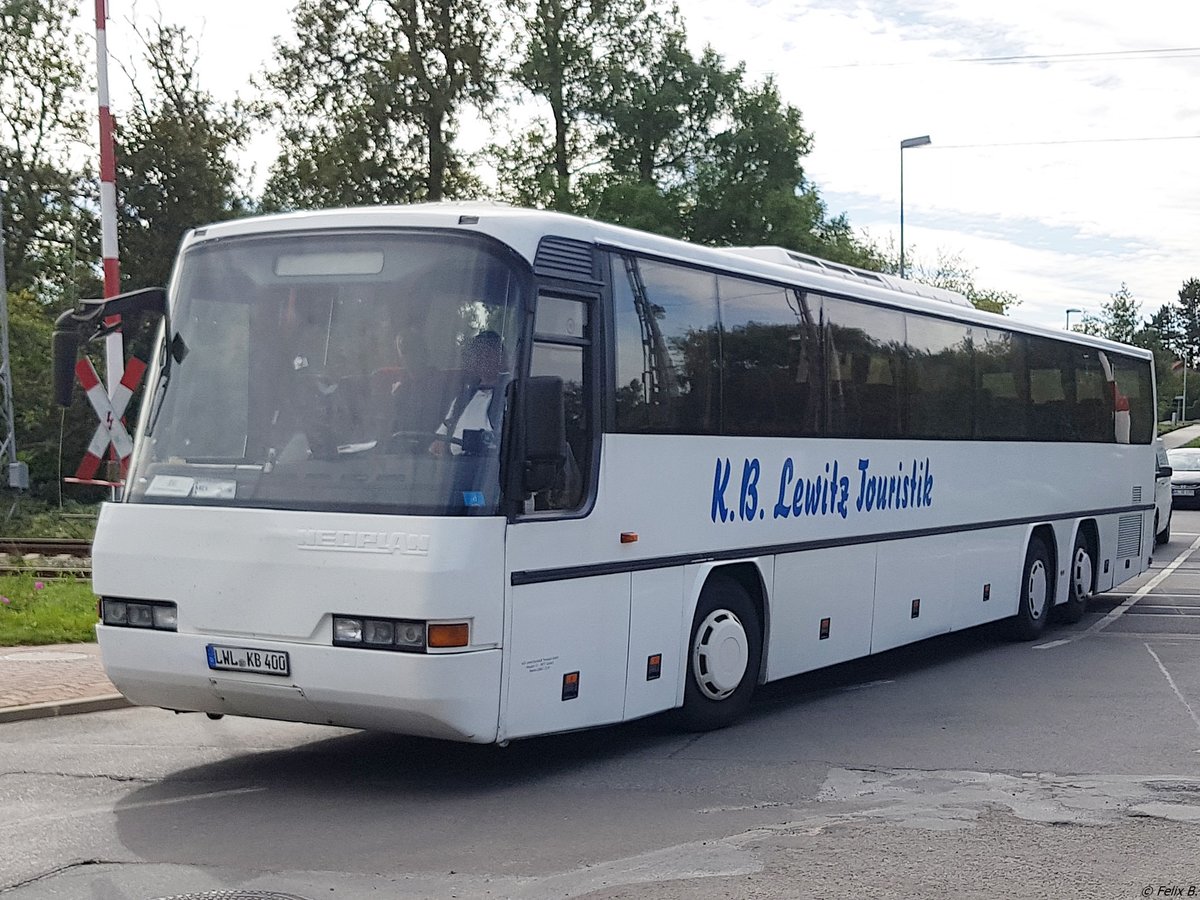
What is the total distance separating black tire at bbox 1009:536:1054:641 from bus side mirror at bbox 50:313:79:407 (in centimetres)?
991

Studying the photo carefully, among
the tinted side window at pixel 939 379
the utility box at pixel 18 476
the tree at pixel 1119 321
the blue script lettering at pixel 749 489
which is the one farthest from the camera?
the tree at pixel 1119 321

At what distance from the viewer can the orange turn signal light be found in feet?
25.2

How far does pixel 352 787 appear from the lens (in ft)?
27.5

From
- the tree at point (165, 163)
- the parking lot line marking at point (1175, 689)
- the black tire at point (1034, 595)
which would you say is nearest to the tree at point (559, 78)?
the tree at point (165, 163)

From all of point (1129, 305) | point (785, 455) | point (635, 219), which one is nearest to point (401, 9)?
point (635, 219)

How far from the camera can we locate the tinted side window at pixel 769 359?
10430mm

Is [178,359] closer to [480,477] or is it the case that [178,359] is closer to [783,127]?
[480,477]

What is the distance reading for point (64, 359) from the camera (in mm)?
8508

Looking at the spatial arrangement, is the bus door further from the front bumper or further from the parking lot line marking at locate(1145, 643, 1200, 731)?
the parking lot line marking at locate(1145, 643, 1200, 731)

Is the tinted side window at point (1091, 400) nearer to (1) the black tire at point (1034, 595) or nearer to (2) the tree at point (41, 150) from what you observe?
(1) the black tire at point (1034, 595)

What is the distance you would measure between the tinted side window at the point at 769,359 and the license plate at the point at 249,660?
3483 millimetres

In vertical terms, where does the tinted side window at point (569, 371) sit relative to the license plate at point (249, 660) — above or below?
above

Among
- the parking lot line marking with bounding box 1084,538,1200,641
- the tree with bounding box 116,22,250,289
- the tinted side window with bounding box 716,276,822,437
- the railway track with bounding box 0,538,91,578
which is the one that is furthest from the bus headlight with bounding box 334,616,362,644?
the tree with bounding box 116,22,250,289
